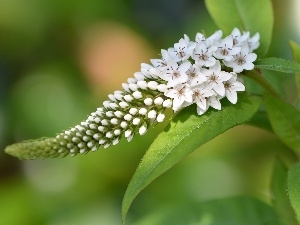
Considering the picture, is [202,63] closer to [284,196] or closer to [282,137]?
[282,137]

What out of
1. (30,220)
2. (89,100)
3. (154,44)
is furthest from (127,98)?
(154,44)

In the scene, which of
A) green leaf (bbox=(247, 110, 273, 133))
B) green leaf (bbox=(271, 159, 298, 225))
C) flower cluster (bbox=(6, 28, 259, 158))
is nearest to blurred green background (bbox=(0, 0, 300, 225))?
green leaf (bbox=(271, 159, 298, 225))

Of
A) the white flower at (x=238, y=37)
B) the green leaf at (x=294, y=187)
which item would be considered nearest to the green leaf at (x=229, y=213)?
the green leaf at (x=294, y=187)

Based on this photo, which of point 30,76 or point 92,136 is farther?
point 30,76

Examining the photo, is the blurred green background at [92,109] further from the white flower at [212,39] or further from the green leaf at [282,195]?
the white flower at [212,39]

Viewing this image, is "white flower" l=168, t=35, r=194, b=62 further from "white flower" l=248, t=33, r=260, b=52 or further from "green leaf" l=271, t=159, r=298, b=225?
"green leaf" l=271, t=159, r=298, b=225
